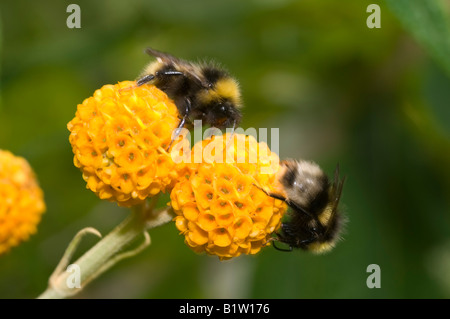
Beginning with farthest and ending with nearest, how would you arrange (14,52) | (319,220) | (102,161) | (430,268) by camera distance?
(430,268)
(14,52)
(319,220)
(102,161)

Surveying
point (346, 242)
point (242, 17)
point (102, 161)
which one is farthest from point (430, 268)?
point (102, 161)

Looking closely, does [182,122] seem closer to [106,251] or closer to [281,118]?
[106,251]

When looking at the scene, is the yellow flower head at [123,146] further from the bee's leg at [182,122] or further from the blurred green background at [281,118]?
the blurred green background at [281,118]

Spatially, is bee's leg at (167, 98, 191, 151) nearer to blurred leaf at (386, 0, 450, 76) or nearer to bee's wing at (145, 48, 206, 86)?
bee's wing at (145, 48, 206, 86)

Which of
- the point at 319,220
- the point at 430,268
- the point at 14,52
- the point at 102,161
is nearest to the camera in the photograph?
the point at 102,161

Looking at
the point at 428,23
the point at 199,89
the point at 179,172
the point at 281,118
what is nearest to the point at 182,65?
the point at 199,89

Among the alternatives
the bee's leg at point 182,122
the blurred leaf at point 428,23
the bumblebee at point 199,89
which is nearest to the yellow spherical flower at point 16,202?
the bumblebee at point 199,89

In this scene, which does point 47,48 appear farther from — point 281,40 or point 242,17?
point 281,40
